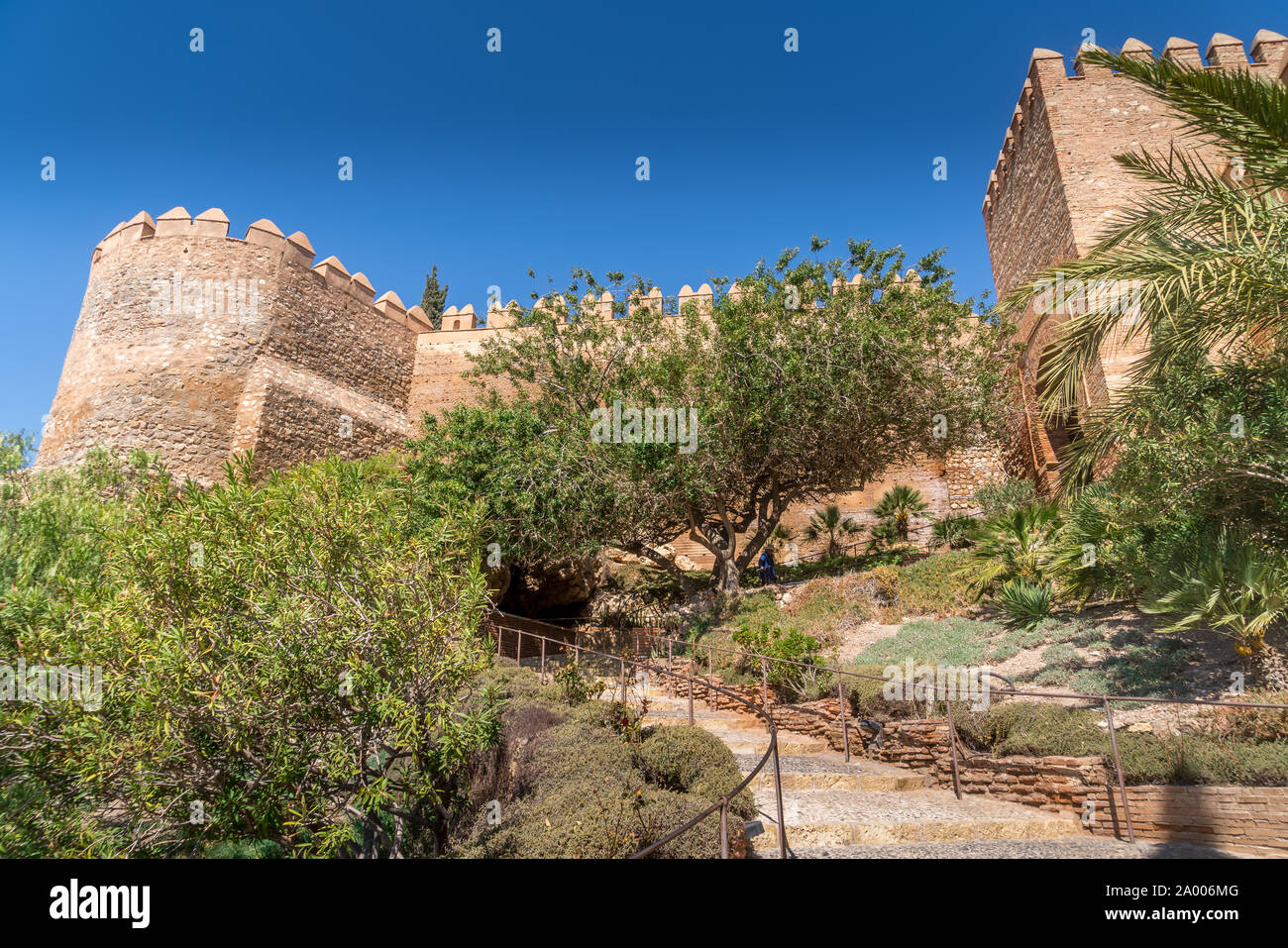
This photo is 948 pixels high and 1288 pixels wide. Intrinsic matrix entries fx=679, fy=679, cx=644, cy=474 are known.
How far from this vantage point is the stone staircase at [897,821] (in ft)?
16.8

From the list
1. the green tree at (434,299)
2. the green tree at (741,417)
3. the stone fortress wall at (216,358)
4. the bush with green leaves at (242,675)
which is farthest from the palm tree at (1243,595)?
the green tree at (434,299)

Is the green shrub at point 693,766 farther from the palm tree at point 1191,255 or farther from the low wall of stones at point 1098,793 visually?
the palm tree at point 1191,255

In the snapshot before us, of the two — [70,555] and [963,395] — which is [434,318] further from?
[70,555]

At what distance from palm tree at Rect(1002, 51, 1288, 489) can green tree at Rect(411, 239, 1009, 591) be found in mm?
7179

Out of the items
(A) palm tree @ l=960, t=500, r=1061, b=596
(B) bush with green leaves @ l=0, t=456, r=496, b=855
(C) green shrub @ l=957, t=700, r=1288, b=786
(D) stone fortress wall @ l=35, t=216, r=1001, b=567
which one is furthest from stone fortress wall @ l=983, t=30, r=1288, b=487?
(B) bush with green leaves @ l=0, t=456, r=496, b=855

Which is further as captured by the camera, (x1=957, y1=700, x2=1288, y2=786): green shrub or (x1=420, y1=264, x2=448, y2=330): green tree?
(x1=420, y1=264, x2=448, y2=330): green tree

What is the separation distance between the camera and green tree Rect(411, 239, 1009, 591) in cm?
1422

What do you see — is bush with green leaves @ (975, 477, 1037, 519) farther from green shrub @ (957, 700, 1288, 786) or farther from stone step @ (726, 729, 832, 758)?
green shrub @ (957, 700, 1288, 786)

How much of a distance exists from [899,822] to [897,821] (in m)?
0.03

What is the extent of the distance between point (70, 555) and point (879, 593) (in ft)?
41.8

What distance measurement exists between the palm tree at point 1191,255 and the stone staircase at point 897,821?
3.56m

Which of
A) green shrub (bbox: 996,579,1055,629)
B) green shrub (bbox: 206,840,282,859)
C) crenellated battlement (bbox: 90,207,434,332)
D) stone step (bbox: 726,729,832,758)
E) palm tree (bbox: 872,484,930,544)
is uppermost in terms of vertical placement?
crenellated battlement (bbox: 90,207,434,332)

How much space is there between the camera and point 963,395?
15.3 meters
